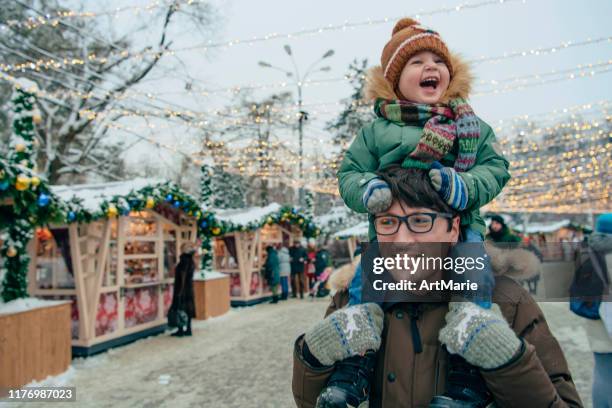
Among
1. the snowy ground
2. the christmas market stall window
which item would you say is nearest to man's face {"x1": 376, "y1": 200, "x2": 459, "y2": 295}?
the snowy ground

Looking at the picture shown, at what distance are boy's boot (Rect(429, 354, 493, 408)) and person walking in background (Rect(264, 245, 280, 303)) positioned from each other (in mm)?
13245

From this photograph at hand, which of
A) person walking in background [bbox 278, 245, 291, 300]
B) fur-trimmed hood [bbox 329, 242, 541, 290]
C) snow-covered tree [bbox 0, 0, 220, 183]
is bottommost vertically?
person walking in background [bbox 278, 245, 291, 300]

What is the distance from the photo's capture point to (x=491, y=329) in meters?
1.16

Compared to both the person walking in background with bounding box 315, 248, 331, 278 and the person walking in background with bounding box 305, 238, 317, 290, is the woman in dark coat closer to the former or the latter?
the person walking in background with bounding box 305, 238, 317, 290

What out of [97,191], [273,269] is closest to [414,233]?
[97,191]

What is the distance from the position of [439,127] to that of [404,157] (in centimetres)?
14

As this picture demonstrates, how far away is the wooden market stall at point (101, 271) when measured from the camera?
25.3 feet

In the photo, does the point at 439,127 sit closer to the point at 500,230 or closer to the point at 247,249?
the point at 500,230

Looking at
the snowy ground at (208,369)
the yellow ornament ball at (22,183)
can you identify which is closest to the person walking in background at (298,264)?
the snowy ground at (208,369)

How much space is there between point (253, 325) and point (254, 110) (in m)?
5.71

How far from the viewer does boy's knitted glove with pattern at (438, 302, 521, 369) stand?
3.76 feet

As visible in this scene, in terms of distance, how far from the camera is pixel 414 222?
4.57ft

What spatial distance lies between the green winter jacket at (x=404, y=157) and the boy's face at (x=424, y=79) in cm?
4

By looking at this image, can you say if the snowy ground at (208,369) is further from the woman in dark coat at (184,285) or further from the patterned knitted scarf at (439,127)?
the patterned knitted scarf at (439,127)
